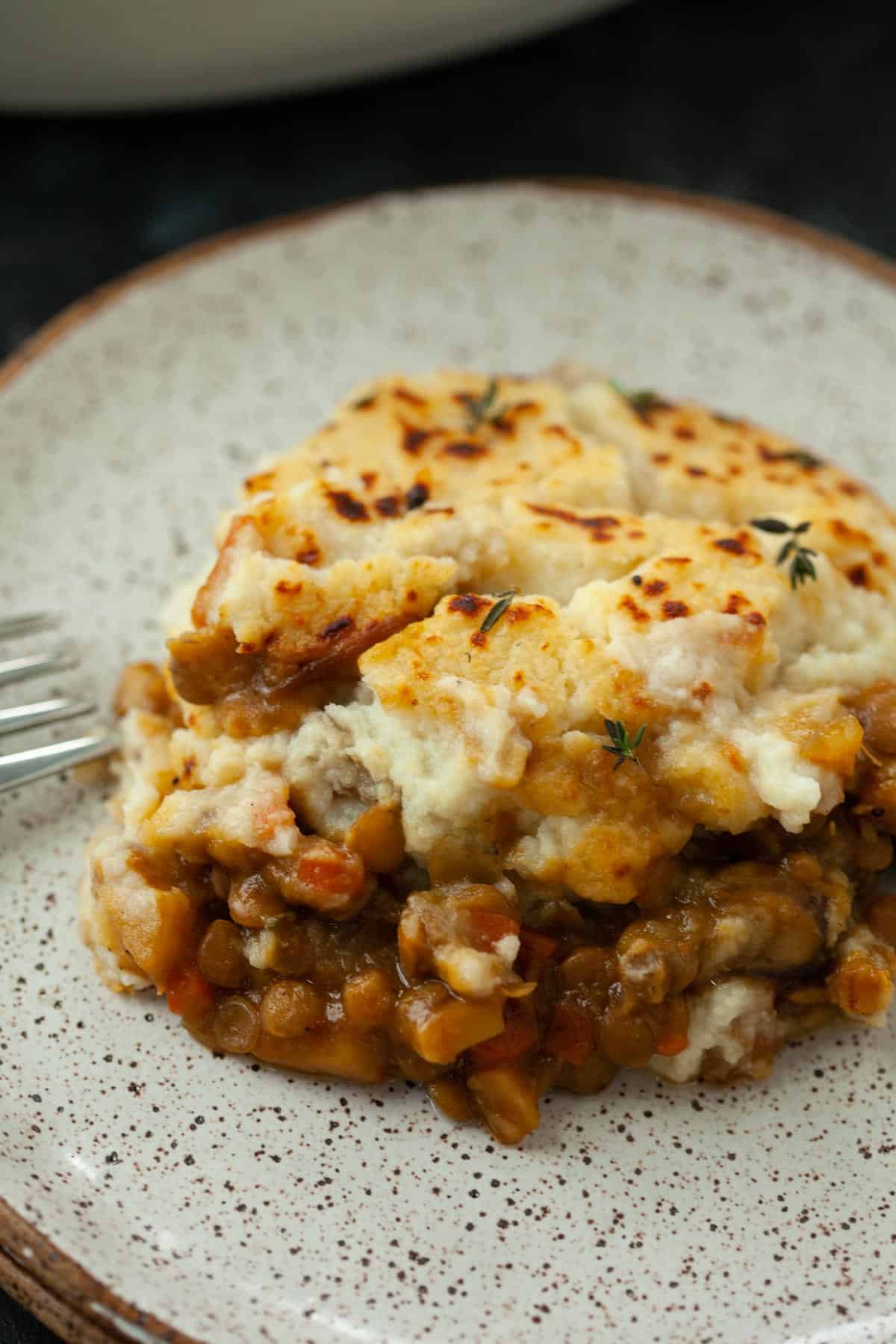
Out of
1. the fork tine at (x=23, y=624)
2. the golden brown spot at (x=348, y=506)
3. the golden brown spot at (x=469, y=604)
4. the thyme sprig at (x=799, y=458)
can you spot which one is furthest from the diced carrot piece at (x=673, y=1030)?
the fork tine at (x=23, y=624)

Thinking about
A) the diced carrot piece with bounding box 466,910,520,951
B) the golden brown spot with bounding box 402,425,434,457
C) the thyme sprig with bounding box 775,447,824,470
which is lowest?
the diced carrot piece with bounding box 466,910,520,951

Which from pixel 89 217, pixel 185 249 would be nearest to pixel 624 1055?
pixel 185 249

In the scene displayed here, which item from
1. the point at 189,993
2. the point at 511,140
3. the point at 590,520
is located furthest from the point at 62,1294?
the point at 511,140

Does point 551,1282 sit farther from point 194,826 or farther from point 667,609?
point 667,609

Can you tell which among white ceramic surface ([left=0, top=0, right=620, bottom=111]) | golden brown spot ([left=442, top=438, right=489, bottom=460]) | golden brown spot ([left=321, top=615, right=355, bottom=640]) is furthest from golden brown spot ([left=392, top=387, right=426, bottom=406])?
white ceramic surface ([left=0, top=0, right=620, bottom=111])

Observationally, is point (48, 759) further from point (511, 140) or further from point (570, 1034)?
point (511, 140)

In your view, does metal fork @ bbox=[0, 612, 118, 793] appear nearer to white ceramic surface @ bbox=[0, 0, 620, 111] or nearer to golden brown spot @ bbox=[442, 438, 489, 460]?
golden brown spot @ bbox=[442, 438, 489, 460]
